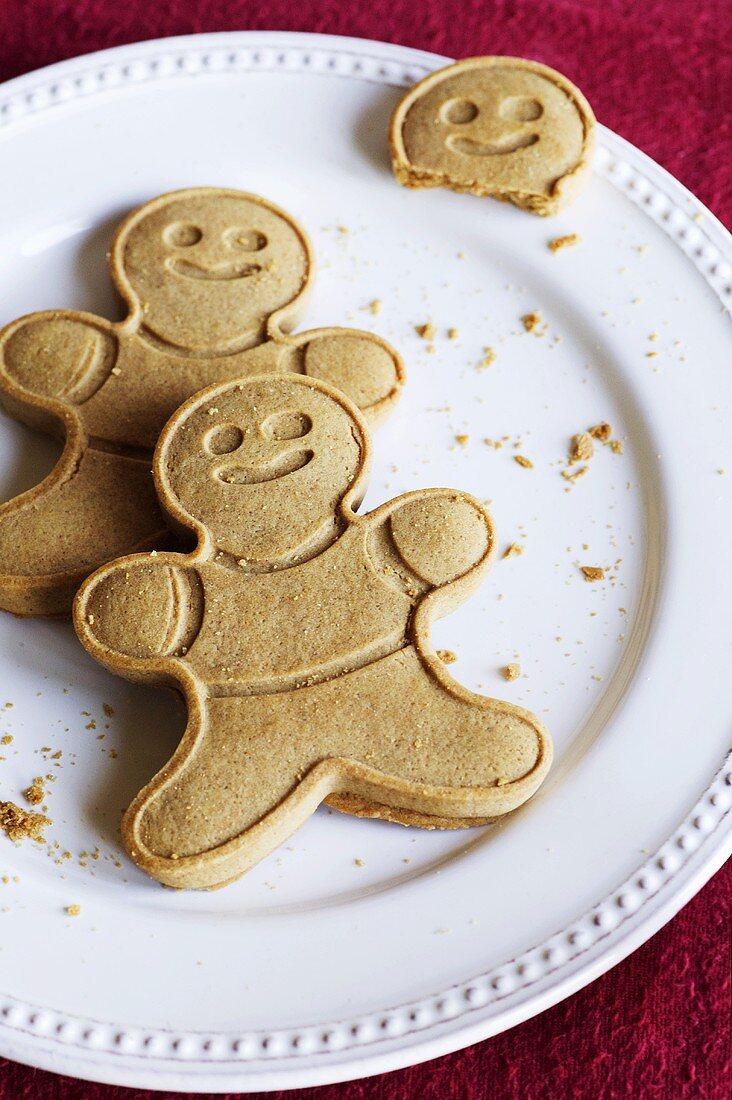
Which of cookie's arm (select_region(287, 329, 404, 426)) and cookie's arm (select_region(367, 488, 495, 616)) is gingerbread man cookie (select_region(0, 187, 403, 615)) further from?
cookie's arm (select_region(367, 488, 495, 616))

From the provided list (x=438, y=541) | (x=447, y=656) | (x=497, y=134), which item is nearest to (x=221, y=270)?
(x=497, y=134)

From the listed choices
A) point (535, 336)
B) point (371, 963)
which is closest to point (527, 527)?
point (535, 336)

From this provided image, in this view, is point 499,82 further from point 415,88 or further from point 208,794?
point 208,794

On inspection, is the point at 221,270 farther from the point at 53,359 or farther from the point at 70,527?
the point at 70,527

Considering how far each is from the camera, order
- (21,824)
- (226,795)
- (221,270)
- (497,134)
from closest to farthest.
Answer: (226,795), (21,824), (221,270), (497,134)

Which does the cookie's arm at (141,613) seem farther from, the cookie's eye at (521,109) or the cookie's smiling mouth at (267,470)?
the cookie's eye at (521,109)

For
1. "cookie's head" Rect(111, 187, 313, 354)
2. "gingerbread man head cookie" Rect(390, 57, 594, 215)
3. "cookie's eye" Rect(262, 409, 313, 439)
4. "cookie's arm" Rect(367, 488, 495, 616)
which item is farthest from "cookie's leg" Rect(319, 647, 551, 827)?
"gingerbread man head cookie" Rect(390, 57, 594, 215)
